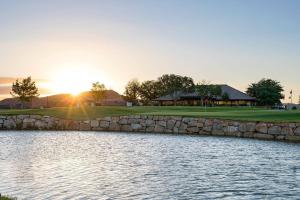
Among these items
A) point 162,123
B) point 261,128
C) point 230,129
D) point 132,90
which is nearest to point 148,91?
point 132,90

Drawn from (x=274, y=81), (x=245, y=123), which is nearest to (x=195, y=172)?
(x=245, y=123)

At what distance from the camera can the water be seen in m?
12.4

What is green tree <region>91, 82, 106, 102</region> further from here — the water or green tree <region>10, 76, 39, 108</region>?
the water

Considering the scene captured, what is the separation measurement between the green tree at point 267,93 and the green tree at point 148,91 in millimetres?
27854

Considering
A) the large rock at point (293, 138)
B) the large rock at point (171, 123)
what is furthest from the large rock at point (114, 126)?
the large rock at point (293, 138)

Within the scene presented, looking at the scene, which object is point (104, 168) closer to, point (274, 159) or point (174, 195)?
point (174, 195)

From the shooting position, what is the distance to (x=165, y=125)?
37.5 m

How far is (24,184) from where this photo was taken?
43.8 ft

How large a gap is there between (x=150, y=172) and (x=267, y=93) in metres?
117

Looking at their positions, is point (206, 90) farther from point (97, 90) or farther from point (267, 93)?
point (267, 93)

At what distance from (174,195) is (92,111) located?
32608 millimetres

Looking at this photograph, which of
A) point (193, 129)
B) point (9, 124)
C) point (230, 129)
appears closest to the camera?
point (230, 129)

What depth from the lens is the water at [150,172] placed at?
1242 cm

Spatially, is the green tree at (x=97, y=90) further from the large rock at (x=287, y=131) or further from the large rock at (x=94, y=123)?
the large rock at (x=287, y=131)
